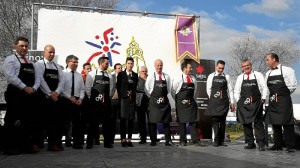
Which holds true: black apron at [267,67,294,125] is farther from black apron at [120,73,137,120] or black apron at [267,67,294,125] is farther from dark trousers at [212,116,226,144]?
black apron at [120,73,137,120]

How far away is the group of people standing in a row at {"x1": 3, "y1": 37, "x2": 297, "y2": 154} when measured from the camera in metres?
5.36

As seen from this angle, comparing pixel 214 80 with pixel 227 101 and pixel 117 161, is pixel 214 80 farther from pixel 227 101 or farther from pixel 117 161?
pixel 117 161

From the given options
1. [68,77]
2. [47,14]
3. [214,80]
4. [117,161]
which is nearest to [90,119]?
[68,77]

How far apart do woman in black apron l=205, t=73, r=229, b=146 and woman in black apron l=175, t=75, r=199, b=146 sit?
13.1 inches

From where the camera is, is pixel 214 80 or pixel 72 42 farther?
pixel 72 42

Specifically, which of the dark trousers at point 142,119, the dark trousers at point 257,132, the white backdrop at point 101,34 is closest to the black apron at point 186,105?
the dark trousers at point 142,119

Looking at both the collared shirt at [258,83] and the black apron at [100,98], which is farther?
the collared shirt at [258,83]

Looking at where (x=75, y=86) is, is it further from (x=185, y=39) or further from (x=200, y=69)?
(x=185, y=39)

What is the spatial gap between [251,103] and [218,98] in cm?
67

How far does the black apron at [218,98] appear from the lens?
682cm

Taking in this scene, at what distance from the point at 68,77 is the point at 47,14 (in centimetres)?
252

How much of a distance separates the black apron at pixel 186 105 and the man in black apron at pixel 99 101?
141cm

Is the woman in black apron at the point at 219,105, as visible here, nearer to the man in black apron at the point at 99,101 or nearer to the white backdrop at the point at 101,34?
the white backdrop at the point at 101,34

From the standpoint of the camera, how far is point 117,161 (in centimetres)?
443
